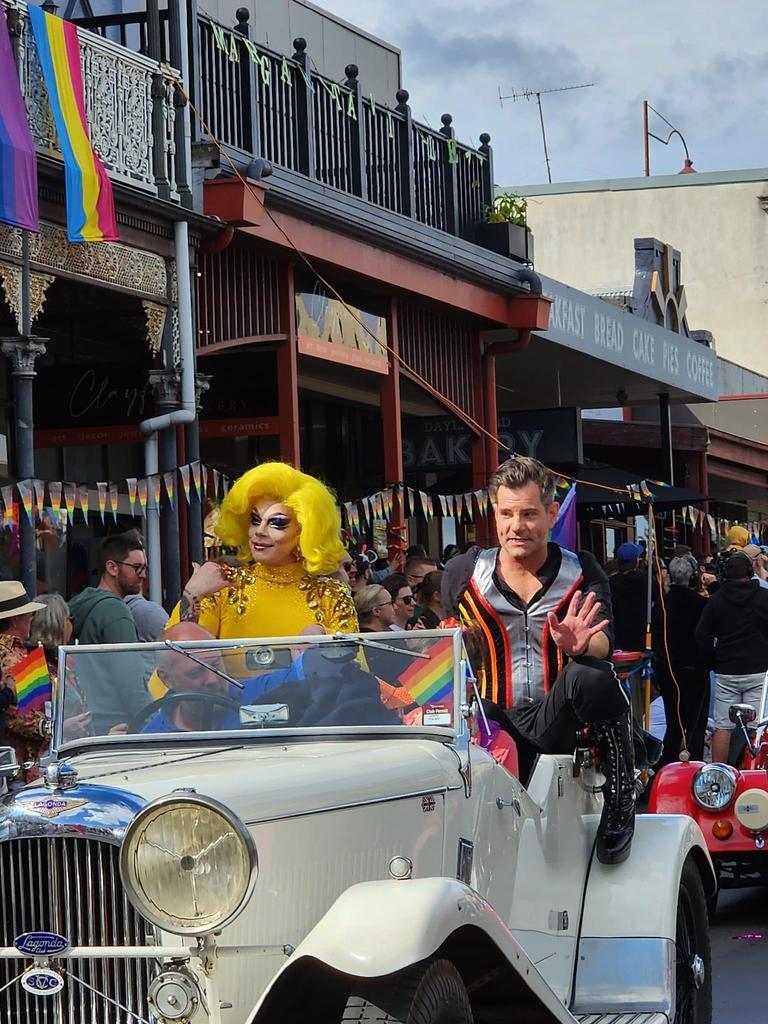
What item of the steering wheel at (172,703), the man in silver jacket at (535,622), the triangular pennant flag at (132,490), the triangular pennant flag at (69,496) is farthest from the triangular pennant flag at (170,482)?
the steering wheel at (172,703)

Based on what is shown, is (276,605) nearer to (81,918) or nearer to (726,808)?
(81,918)

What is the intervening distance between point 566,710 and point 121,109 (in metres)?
8.02

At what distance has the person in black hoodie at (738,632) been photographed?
12.7 meters

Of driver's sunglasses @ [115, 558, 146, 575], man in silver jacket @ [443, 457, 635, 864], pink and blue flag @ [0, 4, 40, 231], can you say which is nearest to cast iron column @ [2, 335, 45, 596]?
pink and blue flag @ [0, 4, 40, 231]

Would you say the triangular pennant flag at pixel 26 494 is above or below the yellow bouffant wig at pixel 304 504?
above

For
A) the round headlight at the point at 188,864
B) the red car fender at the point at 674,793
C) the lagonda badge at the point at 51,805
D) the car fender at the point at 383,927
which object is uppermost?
the lagonda badge at the point at 51,805

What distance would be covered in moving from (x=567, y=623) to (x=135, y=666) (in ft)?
4.45

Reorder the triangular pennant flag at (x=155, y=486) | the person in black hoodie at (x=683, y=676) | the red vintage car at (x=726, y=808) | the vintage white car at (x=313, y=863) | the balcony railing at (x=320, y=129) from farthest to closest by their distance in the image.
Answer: the balcony railing at (x=320, y=129)
the person in black hoodie at (x=683, y=676)
the triangular pennant flag at (x=155, y=486)
the red vintage car at (x=726, y=808)
the vintage white car at (x=313, y=863)

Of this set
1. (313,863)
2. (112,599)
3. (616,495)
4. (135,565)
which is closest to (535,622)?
(313,863)

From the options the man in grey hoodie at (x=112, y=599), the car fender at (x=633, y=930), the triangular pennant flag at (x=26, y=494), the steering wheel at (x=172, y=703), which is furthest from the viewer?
the triangular pennant flag at (x=26, y=494)

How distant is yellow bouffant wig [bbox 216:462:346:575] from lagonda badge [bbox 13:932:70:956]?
87.4 inches

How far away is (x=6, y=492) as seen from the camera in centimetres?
1082

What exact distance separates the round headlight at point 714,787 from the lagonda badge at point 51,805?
5.47 meters

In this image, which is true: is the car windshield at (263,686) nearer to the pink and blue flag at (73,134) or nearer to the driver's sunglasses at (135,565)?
the driver's sunglasses at (135,565)
